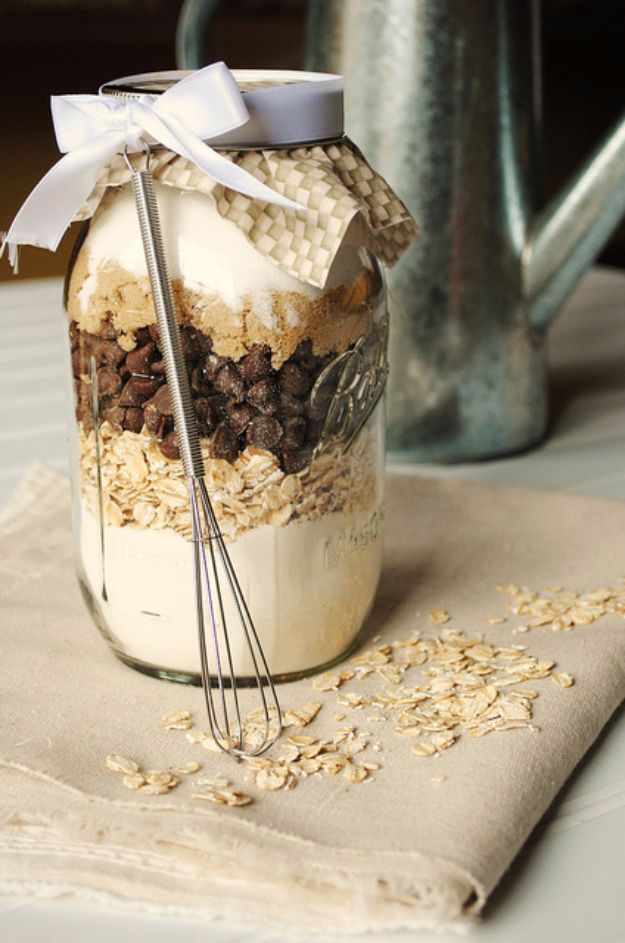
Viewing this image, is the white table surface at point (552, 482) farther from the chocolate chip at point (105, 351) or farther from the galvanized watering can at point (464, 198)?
the chocolate chip at point (105, 351)

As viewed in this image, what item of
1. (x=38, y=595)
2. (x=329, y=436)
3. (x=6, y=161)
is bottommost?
(x=6, y=161)

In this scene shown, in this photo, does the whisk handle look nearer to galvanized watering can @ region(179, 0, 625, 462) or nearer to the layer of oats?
the layer of oats

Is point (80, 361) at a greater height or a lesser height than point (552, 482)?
greater

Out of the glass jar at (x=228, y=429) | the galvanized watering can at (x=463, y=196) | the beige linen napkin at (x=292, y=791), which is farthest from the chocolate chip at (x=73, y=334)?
the galvanized watering can at (x=463, y=196)

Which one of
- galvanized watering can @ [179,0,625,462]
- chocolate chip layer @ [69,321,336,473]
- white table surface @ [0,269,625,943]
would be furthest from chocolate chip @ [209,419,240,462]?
galvanized watering can @ [179,0,625,462]

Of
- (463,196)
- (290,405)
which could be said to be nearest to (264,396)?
(290,405)

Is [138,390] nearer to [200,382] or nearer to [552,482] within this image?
[200,382]

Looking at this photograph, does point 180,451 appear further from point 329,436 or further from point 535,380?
point 535,380

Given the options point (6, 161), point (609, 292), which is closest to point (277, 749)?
point (609, 292)
